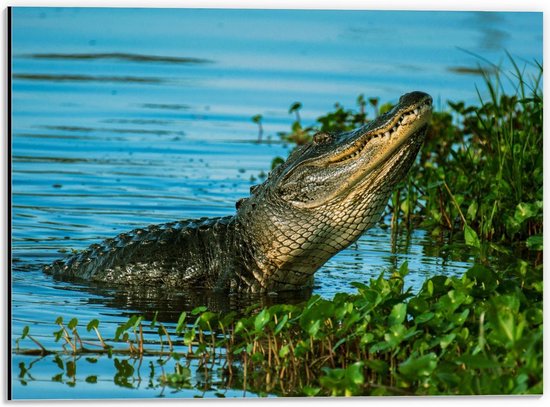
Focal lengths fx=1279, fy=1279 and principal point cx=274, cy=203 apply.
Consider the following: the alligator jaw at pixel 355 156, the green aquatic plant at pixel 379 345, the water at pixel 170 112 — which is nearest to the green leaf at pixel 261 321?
the green aquatic plant at pixel 379 345

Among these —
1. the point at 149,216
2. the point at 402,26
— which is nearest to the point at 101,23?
the point at 149,216

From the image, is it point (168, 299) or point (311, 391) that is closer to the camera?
point (311, 391)

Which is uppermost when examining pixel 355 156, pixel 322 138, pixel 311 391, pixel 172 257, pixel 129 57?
pixel 129 57

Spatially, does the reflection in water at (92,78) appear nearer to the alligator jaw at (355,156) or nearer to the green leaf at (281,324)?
the alligator jaw at (355,156)

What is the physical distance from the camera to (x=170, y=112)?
12.4 metres

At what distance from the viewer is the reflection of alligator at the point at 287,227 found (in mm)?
7125

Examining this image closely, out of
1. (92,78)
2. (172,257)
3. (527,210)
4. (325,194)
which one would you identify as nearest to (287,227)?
(325,194)

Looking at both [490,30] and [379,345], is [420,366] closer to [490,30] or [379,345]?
[379,345]

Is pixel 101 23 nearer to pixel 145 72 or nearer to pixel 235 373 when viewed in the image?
pixel 145 72

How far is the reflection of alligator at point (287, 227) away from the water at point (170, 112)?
0.20m

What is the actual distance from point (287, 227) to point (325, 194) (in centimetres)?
34

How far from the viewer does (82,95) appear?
12.0m

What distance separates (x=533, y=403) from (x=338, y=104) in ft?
19.0

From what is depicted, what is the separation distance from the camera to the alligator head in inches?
277
